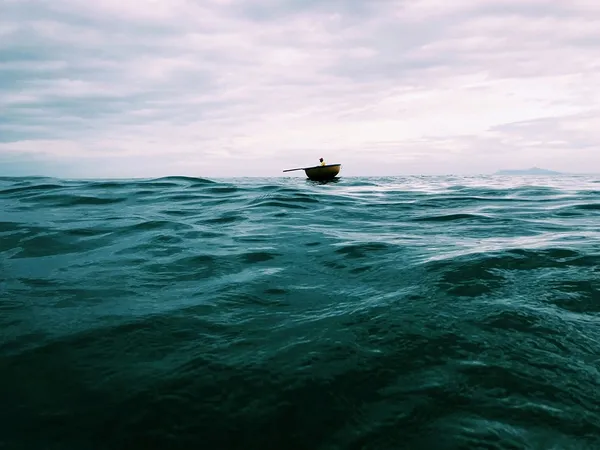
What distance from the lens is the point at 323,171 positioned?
35000 mm

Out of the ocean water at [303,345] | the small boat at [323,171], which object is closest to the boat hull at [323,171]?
the small boat at [323,171]

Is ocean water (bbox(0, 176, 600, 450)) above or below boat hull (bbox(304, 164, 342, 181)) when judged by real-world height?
below

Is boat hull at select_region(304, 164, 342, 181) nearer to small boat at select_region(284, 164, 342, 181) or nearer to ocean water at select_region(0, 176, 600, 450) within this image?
small boat at select_region(284, 164, 342, 181)

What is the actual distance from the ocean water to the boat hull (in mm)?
24995

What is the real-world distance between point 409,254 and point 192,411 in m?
6.64

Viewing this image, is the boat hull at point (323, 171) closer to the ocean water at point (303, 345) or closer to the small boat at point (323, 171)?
the small boat at point (323, 171)

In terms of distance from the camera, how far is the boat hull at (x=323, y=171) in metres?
34.4

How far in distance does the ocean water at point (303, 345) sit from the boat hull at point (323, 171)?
25.0 meters

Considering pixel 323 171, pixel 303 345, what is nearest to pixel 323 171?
pixel 323 171

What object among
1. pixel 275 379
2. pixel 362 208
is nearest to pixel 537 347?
pixel 275 379

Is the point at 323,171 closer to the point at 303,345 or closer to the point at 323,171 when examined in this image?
the point at 323,171

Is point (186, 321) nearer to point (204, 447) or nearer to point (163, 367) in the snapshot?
point (163, 367)

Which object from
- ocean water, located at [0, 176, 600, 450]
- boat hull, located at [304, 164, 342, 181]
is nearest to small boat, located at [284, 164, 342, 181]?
boat hull, located at [304, 164, 342, 181]

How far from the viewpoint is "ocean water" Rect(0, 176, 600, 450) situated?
130 inches
